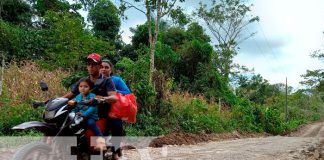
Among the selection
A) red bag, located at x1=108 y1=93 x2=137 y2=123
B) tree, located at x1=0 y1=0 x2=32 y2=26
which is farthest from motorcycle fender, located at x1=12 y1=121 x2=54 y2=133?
tree, located at x1=0 y1=0 x2=32 y2=26

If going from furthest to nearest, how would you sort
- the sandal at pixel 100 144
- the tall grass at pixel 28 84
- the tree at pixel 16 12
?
the tree at pixel 16 12
the tall grass at pixel 28 84
the sandal at pixel 100 144

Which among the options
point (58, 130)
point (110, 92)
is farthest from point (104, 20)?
point (58, 130)

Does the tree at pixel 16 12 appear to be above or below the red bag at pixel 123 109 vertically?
above

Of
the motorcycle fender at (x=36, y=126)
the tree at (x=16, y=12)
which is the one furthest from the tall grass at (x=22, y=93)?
the tree at (x=16, y=12)

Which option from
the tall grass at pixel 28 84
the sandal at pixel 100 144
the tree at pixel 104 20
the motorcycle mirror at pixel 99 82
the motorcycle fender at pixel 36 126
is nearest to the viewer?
the motorcycle fender at pixel 36 126

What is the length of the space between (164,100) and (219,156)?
6257 mm

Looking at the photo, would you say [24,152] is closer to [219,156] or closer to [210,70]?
[219,156]

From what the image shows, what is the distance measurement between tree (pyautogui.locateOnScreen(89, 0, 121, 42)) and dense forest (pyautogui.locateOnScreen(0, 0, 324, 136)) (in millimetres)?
69

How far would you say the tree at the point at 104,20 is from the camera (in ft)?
92.4

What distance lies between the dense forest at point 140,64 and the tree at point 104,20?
69 mm

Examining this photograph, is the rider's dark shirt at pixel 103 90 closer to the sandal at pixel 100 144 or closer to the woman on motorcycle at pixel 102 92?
the woman on motorcycle at pixel 102 92

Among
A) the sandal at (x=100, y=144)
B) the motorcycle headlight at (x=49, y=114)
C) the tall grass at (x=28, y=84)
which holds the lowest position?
the sandal at (x=100, y=144)

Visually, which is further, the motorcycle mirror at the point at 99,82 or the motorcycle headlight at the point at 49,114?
the motorcycle mirror at the point at 99,82

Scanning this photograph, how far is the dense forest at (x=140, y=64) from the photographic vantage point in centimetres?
1353
